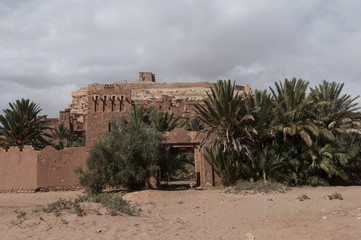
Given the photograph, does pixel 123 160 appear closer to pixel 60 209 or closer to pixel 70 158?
pixel 70 158

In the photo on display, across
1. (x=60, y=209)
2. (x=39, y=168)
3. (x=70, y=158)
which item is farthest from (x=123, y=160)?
(x=60, y=209)

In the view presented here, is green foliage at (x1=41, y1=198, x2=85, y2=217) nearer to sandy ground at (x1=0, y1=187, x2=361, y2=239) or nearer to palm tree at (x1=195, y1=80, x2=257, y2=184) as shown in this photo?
sandy ground at (x1=0, y1=187, x2=361, y2=239)

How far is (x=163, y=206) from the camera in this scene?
1227 centimetres

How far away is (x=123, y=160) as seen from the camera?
15680mm

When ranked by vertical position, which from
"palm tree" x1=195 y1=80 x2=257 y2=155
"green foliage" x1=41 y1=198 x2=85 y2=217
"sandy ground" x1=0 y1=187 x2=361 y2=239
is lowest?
"sandy ground" x1=0 y1=187 x2=361 y2=239

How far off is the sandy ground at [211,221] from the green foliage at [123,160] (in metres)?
2.35

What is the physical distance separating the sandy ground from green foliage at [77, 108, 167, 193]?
7.72ft

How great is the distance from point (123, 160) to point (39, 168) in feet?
15.9

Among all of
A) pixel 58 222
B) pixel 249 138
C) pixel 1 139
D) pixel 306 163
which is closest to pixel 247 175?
pixel 249 138

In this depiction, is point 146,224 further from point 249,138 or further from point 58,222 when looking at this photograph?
point 249,138

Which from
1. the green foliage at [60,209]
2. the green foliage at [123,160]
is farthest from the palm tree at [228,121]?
the green foliage at [60,209]

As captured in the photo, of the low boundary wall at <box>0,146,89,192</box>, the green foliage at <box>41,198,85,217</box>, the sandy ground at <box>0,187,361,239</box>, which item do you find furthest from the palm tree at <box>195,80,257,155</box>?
the green foliage at <box>41,198,85,217</box>

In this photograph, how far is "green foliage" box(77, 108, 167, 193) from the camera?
15.6 m

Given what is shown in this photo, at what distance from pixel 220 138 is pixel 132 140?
4.21 m
